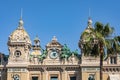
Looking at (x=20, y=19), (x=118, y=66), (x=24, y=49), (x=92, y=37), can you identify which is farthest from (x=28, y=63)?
(x=92, y=37)

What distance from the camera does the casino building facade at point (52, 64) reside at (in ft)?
261

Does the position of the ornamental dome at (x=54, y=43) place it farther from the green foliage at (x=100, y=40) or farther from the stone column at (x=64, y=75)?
the green foliage at (x=100, y=40)

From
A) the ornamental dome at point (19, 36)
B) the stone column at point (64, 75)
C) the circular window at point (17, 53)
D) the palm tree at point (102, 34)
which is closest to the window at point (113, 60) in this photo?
the stone column at point (64, 75)

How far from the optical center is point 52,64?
8094 cm

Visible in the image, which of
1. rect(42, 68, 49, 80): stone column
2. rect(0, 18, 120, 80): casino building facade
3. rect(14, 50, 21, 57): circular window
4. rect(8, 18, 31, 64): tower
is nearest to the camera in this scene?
rect(0, 18, 120, 80): casino building facade

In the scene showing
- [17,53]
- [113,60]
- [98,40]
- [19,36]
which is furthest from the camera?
[19,36]

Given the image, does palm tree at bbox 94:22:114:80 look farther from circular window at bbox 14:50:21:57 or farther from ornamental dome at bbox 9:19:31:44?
circular window at bbox 14:50:21:57

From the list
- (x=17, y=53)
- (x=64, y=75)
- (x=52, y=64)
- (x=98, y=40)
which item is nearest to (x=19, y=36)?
(x=17, y=53)

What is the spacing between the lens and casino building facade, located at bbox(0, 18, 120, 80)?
79625mm

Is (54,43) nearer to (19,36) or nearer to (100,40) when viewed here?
(19,36)

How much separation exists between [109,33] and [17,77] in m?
27.8

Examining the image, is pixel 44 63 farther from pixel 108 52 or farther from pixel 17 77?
pixel 108 52

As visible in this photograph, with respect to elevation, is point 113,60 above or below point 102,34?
below

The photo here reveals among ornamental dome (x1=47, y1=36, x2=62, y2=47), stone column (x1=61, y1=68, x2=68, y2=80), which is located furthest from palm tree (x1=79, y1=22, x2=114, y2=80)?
ornamental dome (x1=47, y1=36, x2=62, y2=47)
